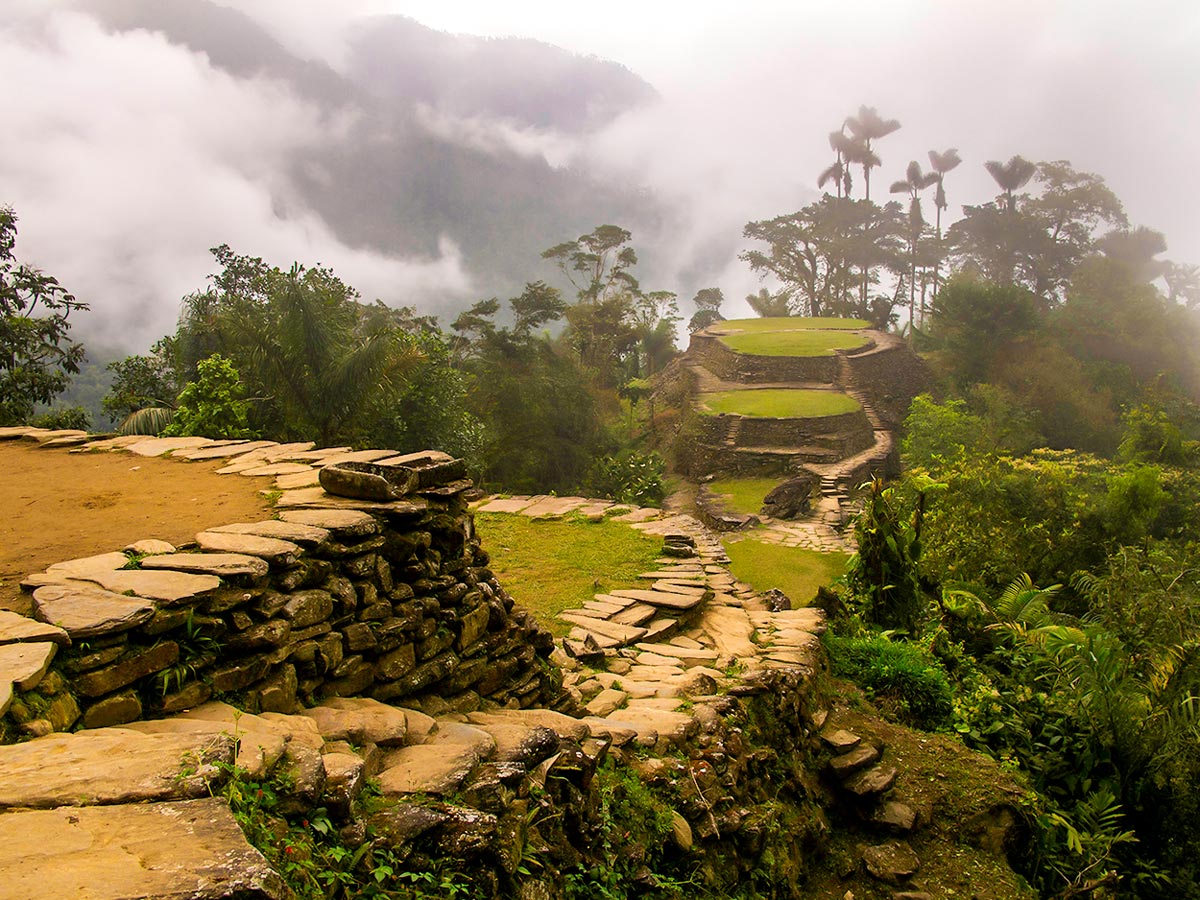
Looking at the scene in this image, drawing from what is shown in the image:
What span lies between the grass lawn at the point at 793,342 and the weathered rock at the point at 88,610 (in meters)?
27.3

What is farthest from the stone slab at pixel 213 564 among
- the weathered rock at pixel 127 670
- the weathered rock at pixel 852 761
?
the weathered rock at pixel 852 761

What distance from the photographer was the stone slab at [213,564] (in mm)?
2514

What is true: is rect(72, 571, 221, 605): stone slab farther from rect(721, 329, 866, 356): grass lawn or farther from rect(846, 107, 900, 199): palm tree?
rect(846, 107, 900, 199): palm tree

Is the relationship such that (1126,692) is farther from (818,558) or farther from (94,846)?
(818,558)

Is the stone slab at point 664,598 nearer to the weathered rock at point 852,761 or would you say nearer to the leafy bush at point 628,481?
the weathered rock at point 852,761

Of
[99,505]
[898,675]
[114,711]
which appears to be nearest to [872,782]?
[898,675]

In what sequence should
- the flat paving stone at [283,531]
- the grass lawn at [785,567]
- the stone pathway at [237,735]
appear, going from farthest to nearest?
the grass lawn at [785,567] < the flat paving stone at [283,531] < the stone pathway at [237,735]

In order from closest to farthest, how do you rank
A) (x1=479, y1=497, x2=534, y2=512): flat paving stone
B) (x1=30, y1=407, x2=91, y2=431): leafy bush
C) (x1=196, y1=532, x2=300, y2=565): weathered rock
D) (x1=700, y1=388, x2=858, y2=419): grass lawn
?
1. (x1=196, y1=532, x2=300, y2=565): weathered rock
2. (x1=479, y1=497, x2=534, y2=512): flat paving stone
3. (x1=30, y1=407, x2=91, y2=431): leafy bush
4. (x1=700, y1=388, x2=858, y2=419): grass lawn

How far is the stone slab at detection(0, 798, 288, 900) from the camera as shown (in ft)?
3.71

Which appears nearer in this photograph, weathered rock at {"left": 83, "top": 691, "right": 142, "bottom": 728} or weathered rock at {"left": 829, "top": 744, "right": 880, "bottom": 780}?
weathered rock at {"left": 83, "top": 691, "right": 142, "bottom": 728}

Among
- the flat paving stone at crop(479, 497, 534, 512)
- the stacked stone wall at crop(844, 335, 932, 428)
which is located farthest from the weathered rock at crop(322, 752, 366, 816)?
the stacked stone wall at crop(844, 335, 932, 428)

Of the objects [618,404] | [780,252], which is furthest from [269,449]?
[780,252]

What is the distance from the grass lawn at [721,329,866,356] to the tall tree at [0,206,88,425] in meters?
22.7

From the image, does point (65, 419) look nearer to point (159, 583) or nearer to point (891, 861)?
point (159, 583)
